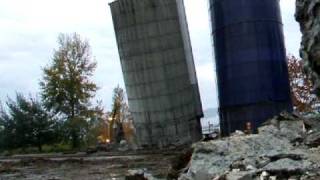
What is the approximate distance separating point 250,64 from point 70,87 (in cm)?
1820

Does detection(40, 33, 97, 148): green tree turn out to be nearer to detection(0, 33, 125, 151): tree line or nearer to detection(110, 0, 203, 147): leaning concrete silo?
detection(0, 33, 125, 151): tree line

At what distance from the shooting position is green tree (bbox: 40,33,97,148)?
4425 centimetres

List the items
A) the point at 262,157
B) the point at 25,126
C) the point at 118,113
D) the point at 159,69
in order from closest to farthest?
the point at 262,157 < the point at 159,69 < the point at 25,126 < the point at 118,113

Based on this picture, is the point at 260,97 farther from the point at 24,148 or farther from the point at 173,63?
the point at 24,148

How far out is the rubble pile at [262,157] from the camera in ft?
24.7

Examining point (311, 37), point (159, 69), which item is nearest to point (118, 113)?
point (159, 69)

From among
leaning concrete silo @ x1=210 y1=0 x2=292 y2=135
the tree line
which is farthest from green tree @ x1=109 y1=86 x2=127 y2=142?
leaning concrete silo @ x1=210 y1=0 x2=292 y2=135

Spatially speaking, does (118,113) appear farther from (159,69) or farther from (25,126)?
(159,69)

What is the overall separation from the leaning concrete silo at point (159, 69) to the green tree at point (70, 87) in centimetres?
1266

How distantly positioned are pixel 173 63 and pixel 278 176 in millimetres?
24278

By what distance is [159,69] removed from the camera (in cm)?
3144

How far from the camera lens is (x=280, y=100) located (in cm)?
3228

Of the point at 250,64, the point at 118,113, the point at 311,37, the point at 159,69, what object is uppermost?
the point at 159,69

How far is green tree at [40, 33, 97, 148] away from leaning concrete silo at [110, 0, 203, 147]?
1266cm
